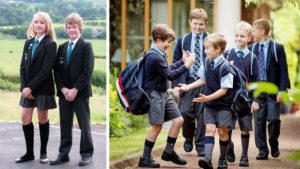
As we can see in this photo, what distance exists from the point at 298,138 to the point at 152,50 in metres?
4.53

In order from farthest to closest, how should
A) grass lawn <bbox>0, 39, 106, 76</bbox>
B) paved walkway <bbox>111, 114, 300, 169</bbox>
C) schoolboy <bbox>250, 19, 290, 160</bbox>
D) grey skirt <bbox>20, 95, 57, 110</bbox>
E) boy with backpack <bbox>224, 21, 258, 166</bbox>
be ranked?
schoolboy <bbox>250, 19, 290, 160</bbox>, paved walkway <bbox>111, 114, 300, 169</bbox>, boy with backpack <bbox>224, 21, 258, 166</bbox>, grey skirt <bbox>20, 95, 57, 110</bbox>, grass lawn <bbox>0, 39, 106, 76</bbox>

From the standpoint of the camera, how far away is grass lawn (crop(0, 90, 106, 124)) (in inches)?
217

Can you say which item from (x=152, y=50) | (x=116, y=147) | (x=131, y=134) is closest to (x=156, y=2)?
(x=131, y=134)

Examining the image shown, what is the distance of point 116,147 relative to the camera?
8.61 m

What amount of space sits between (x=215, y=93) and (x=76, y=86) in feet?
4.12

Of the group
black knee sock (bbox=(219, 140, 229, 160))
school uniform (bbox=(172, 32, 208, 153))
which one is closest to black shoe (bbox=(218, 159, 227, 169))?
black knee sock (bbox=(219, 140, 229, 160))

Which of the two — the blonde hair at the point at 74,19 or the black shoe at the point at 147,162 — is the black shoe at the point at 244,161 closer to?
the black shoe at the point at 147,162

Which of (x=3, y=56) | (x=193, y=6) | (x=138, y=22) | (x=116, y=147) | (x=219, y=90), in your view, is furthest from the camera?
(x=138, y=22)

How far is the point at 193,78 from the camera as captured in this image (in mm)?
7191

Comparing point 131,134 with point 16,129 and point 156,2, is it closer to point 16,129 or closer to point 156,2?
point 156,2

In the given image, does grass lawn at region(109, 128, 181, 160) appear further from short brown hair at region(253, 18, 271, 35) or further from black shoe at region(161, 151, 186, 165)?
short brown hair at region(253, 18, 271, 35)

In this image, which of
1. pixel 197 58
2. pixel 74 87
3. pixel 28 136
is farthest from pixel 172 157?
pixel 28 136

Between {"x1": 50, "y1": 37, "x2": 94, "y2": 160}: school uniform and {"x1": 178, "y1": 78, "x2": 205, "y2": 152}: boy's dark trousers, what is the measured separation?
1.76m

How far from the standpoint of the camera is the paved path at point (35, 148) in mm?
5512
